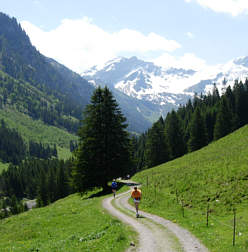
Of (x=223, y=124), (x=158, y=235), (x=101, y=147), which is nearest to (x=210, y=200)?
(x=158, y=235)

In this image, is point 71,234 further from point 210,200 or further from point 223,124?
point 223,124

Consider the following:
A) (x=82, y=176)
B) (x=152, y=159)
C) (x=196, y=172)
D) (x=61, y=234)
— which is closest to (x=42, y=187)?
(x=152, y=159)

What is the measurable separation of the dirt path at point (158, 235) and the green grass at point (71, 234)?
970 mm

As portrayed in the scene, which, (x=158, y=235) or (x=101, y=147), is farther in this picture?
(x=101, y=147)

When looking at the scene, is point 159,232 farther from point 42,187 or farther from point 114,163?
point 42,187

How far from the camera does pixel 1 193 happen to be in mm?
164625

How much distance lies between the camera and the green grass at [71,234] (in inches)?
609

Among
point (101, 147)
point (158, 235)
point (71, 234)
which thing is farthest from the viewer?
point (101, 147)

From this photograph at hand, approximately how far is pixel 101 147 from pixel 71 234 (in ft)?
79.5

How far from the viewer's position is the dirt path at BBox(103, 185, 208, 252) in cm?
1473

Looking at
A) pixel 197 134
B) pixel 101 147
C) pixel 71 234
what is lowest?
pixel 71 234

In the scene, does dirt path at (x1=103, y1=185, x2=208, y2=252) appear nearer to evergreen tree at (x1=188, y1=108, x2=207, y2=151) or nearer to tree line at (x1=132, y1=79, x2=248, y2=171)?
tree line at (x1=132, y1=79, x2=248, y2=171)

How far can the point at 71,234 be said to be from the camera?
64.2 feet

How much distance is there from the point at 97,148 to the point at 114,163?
362cm
